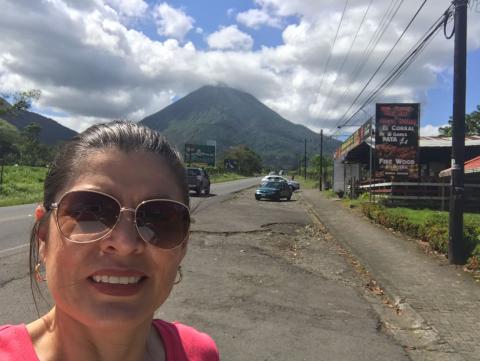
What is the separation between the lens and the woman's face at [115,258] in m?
1.29

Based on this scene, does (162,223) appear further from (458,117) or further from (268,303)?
(458,117)

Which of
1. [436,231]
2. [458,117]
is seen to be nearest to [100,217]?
[458,117]

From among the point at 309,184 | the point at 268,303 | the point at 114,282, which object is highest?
the point at 114,282

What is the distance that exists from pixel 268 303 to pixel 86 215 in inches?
212

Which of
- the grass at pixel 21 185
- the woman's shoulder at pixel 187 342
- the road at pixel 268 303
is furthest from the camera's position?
the grass at pixel 21 185

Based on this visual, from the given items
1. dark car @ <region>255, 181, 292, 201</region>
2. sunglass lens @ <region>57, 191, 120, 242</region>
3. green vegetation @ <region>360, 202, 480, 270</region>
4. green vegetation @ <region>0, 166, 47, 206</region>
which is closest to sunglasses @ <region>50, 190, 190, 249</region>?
sunglass lens @ <region>57, 191, 120, 242</region>

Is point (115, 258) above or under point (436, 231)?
above

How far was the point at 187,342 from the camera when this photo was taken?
5.23ft

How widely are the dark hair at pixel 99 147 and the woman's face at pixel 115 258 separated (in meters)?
0.02

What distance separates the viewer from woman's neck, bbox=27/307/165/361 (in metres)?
1.32

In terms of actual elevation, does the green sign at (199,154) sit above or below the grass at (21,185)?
above

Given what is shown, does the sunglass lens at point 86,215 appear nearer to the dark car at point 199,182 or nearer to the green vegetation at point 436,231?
the green vegetation at point 436,231

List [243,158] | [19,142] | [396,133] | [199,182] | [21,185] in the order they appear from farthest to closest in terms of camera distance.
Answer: [243,158], [19,142], [21,185], [199,182], [396,133]

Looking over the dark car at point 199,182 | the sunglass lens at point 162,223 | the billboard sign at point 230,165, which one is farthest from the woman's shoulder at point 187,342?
the billboard sign at point 230,165
